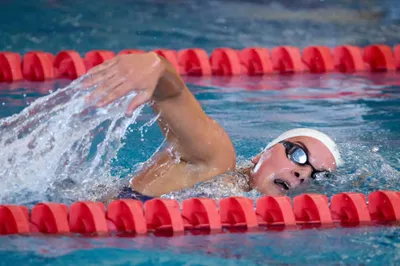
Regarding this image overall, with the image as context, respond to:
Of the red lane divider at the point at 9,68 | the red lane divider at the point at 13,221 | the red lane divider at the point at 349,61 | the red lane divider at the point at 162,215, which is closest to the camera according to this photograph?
the red lane divider at the point at 13,221

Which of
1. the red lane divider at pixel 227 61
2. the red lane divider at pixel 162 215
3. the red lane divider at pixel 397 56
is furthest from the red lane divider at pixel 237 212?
the red lane divider at pixel 397 56

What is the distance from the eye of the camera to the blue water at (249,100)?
9.03ft

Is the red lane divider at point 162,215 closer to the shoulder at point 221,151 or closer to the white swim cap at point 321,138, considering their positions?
the shoulder at point 221,151

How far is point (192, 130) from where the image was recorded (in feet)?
9.27

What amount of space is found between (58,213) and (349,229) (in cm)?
124

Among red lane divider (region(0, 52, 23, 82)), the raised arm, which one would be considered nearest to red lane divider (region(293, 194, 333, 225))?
the raised arm

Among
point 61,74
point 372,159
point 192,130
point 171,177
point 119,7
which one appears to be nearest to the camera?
point 192,130

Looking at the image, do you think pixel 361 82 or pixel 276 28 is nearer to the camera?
pixel 361 82

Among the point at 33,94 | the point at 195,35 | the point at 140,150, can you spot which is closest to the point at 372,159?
the point at 140,150

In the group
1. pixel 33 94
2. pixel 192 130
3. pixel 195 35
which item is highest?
pixel 195 35

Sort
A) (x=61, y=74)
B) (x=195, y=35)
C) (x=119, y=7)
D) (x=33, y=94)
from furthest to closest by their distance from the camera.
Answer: (x=119, y=7) → (x=195, y=35) → (x=61, y=74) → (x=33, y=94)

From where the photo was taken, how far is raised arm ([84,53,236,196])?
2.36 meters

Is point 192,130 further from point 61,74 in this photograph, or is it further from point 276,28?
point 276,28

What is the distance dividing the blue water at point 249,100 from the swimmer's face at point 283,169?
0.42 feet
